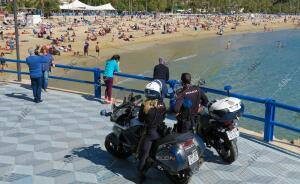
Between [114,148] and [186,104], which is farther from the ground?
[186,104]

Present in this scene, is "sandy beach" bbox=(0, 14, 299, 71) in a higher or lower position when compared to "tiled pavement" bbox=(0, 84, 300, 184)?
lower

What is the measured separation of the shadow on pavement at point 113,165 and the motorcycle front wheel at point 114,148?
0.12 meters

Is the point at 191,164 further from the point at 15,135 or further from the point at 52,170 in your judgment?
the point at 15,135

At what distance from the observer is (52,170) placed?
8.20 m

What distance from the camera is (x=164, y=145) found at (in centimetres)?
710

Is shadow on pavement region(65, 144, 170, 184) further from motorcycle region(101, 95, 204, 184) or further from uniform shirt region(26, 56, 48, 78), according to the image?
uniform shirt region(26, 56, 48, 78)

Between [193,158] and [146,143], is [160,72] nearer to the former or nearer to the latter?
[146,143]

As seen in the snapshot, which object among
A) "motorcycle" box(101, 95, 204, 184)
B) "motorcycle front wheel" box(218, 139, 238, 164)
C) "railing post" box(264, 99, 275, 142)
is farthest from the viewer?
"railing post" box(264, 99, 275, 142)

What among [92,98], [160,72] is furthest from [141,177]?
[92,98]

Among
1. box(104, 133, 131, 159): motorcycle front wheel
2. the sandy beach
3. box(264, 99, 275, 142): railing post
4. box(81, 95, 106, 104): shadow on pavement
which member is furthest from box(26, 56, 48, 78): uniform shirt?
the sandy beach

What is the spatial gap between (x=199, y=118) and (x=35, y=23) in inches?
2416

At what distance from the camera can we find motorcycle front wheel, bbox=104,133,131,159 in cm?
842

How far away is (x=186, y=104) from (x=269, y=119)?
2631 millimetres

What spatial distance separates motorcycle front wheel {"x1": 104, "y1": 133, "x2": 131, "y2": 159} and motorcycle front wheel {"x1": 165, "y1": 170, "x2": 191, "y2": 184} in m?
1.35
